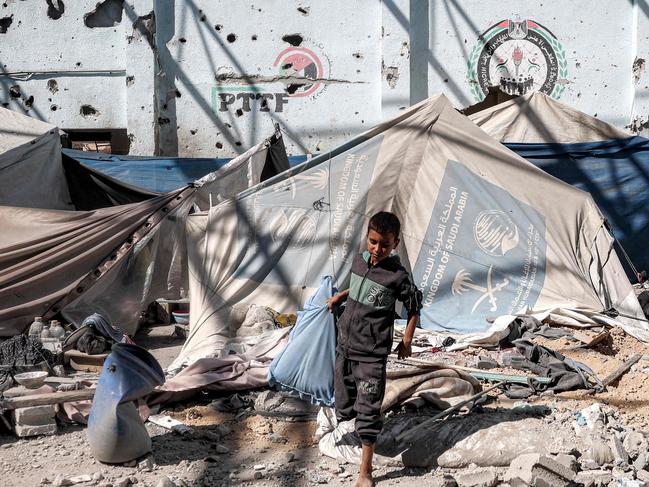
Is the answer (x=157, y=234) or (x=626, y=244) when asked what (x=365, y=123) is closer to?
(x=626, y=244)

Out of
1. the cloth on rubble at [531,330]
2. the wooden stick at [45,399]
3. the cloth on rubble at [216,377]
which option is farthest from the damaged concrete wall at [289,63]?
the wooden stick at [45,399]

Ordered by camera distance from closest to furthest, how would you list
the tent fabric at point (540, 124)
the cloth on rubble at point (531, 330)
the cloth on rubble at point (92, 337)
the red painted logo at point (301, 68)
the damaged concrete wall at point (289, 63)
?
the cloth on rubble at point (92, 337)
the cloth on rubble at point (531, 330)
the tent fabric at point (540, 124)
the damaged concrete wall at point (289, 63)
the red painted logo at point (301, 68)

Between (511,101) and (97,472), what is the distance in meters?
6.62

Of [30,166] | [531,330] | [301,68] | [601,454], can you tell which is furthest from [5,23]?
[601,454]

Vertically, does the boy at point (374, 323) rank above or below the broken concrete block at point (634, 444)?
above

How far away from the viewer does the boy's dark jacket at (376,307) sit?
3.67m

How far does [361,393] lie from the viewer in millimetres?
3686

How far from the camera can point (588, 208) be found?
6.72 meters

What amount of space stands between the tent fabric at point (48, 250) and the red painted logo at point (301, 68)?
4.47m

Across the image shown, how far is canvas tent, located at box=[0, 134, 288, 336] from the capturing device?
646cm

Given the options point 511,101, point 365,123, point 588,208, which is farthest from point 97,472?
point 365,123

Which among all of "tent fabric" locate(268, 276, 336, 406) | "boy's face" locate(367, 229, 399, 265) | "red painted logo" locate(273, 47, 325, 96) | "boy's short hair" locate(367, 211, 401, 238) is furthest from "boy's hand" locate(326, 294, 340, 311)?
"red painted logo" locate(273, 47, 325, 96)

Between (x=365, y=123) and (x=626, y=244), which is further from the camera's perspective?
(x=365, y=123)

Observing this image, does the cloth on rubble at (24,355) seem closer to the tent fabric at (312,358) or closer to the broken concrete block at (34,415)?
the broken concrete block at (34,415)
